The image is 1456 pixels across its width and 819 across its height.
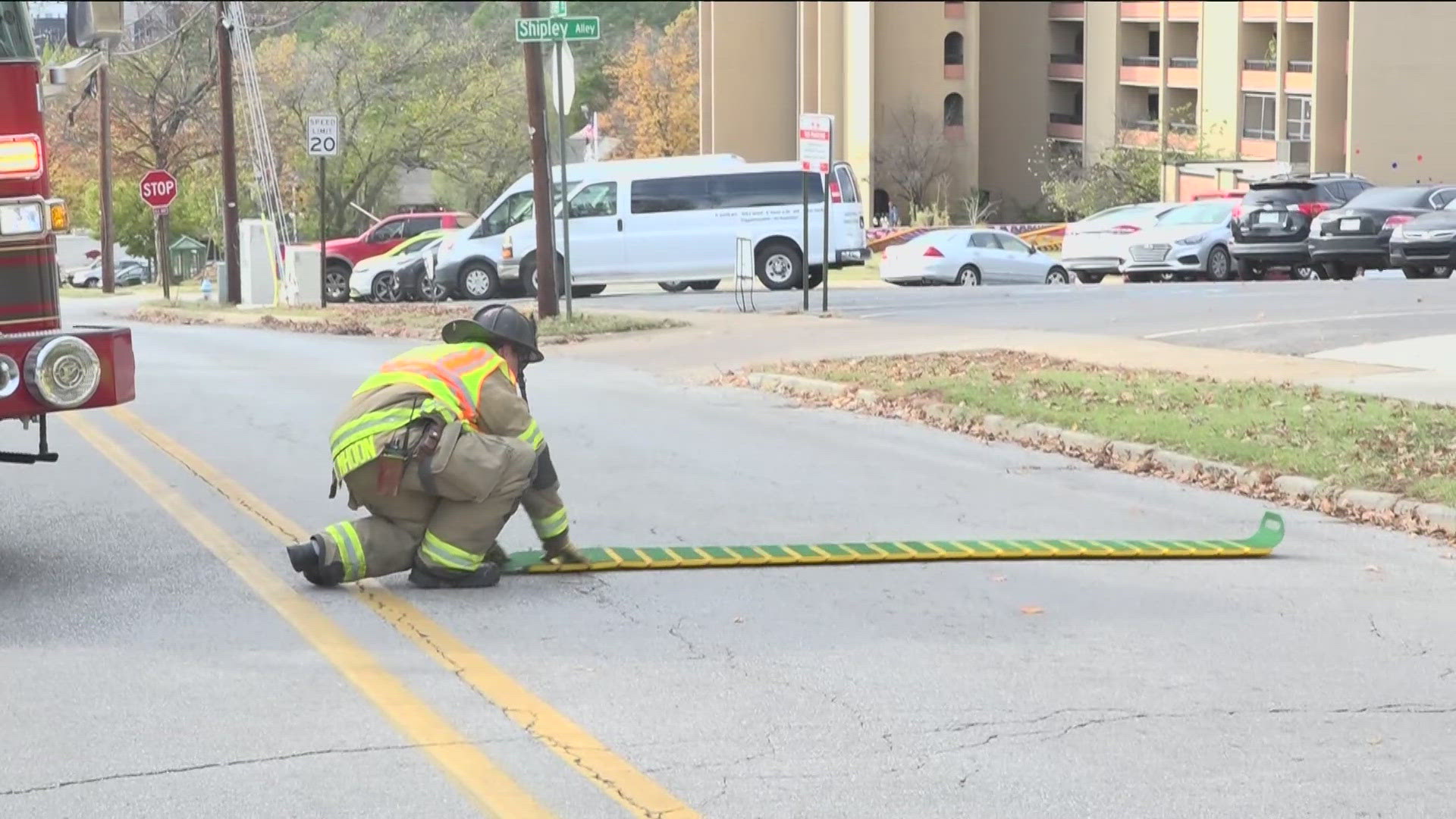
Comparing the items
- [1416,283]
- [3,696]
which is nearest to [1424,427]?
[3,696]

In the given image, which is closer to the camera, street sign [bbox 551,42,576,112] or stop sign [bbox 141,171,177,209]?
street sign [bbox 551,42,576,112]

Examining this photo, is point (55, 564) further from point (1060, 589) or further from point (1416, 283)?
point (1416, 283)

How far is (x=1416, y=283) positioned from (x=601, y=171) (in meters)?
13.0

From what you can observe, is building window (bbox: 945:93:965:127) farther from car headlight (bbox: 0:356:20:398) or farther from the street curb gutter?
car headlight (bbox: 0:356:20:398)

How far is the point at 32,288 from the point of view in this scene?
7844 millimetres

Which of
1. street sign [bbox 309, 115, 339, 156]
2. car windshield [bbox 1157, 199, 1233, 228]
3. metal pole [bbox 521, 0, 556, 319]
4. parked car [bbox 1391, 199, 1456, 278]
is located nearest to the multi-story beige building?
car windshield [bbox 1157, 199, 1233, 228]

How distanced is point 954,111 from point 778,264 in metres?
45.3

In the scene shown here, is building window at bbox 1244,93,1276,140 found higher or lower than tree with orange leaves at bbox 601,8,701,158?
lower

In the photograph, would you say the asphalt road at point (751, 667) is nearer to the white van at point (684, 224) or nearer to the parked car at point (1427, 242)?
the parked car at point (1427, 242)

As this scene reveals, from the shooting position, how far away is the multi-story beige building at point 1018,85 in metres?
59.2

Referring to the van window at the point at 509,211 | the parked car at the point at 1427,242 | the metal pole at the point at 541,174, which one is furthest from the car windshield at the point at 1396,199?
the van window at the point at 509,211

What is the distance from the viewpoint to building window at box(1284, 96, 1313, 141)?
58906 millimetres

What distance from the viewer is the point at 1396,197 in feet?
95.1

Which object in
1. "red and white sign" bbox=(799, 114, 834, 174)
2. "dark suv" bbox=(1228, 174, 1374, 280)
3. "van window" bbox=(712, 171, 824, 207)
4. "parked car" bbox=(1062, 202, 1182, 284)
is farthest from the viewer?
"parked car" bbox=(1062, 202, 1182, 284)
